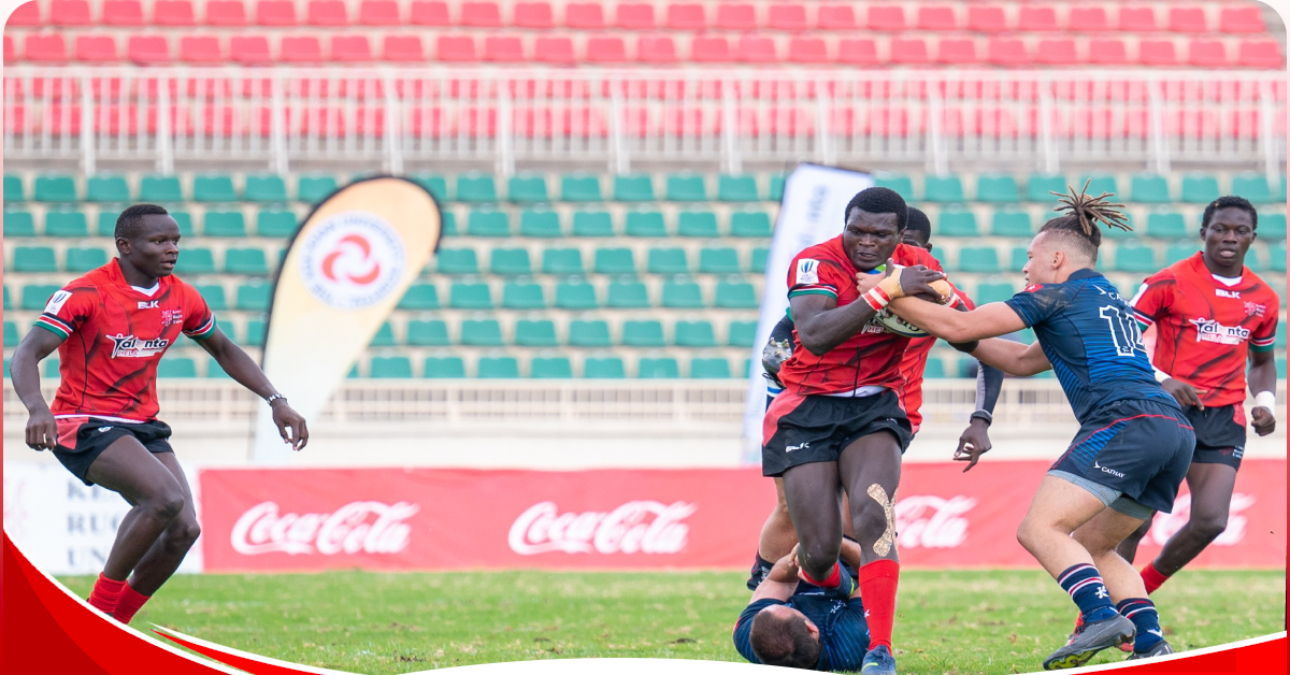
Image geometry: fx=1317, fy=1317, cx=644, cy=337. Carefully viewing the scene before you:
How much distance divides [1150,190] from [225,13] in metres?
14.0

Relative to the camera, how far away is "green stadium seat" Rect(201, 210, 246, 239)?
56.7ft

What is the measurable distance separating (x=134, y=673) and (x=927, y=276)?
3.64 meters

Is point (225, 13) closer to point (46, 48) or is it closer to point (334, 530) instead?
point (46, 48)

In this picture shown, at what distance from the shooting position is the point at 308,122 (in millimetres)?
18422

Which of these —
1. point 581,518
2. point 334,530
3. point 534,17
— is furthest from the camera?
point 534,17

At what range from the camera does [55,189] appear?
17453 millimetres

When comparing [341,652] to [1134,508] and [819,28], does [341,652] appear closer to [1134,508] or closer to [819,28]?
[1134,508]

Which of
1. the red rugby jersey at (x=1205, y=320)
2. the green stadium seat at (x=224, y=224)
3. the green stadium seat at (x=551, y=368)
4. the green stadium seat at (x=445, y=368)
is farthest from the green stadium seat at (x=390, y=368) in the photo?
the red rugby jersey at (x=1205, y=320)

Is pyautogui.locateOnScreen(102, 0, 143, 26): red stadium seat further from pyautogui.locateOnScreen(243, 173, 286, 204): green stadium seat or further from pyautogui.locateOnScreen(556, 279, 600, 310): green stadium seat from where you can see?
pyautogui.locateOnScreen(556, 279, 600, 310): green stadium seat

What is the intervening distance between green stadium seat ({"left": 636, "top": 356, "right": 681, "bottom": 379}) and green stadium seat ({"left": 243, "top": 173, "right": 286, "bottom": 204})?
5.54m

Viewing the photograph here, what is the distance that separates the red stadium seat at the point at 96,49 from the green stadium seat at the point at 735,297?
997cm

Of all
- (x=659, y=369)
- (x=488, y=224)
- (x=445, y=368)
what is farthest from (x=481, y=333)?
(x=659, y=369)

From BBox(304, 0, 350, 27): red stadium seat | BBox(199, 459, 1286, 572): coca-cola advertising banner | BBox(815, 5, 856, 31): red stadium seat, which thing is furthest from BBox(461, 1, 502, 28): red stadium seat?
BBox(199, 459, 1286, 572): coca-cola advertising banner

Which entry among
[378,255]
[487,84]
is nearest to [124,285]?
[378,255]
